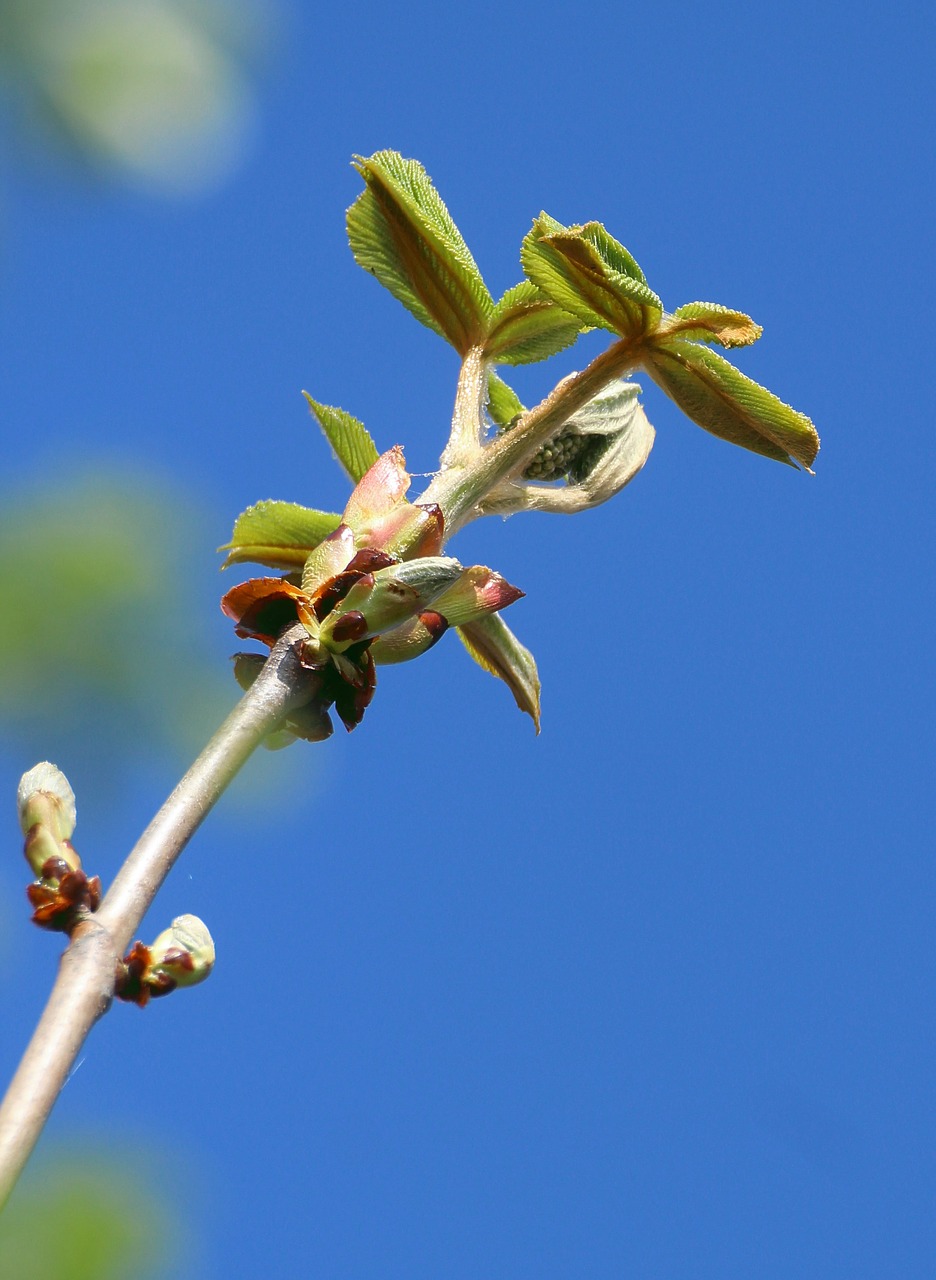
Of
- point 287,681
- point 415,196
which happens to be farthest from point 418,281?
point 287,681

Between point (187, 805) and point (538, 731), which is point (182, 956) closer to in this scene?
point (187, 805)

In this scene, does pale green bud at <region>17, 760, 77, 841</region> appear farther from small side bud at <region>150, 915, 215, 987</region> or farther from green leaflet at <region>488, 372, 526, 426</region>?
green leaflet at <region>488, 372, 526, 426</region>

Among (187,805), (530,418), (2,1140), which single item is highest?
(530,418)

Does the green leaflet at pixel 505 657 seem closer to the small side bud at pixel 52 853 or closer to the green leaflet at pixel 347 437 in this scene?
the green leaflet at pixel 347 437

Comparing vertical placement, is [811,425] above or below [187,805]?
above

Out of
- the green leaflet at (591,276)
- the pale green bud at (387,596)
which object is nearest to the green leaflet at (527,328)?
the green leaflet at (591,276)

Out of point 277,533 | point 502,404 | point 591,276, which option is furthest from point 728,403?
point 277,533
